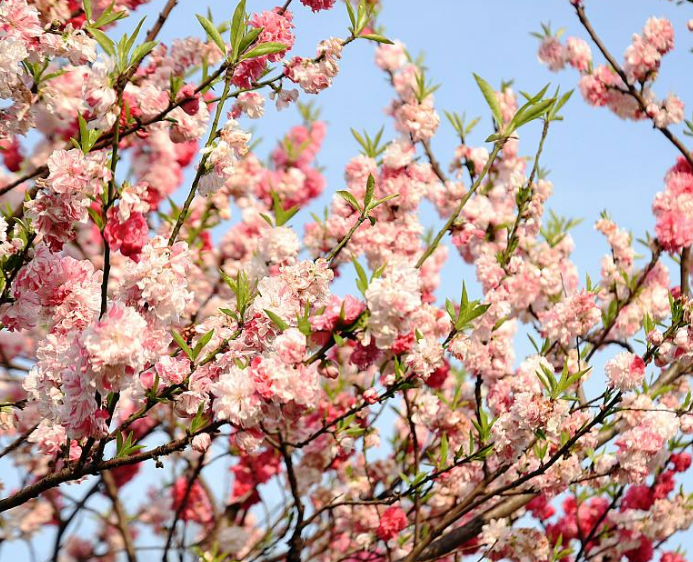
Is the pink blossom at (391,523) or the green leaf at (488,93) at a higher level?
the green leaf at (488,93)

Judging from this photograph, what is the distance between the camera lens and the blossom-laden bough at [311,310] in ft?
6.77

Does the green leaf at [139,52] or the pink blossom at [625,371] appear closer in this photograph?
the green leaf at [139,52]

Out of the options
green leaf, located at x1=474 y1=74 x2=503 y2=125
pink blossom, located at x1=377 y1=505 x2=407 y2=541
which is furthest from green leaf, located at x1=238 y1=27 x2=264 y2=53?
pink blossom, located at x1=377 y1=505 x2=407 y2=541

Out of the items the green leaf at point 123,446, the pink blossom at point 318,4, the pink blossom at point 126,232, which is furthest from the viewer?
the pink blossom at point 318,4

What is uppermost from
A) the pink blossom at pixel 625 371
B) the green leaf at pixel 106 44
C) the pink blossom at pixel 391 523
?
the green leaf at pixel 106 44

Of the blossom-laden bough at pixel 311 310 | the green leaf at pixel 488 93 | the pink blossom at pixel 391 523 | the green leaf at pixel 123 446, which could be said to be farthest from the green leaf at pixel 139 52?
the pink blossom at pixel 391 523

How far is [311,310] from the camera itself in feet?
8.39

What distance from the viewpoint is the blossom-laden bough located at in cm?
206

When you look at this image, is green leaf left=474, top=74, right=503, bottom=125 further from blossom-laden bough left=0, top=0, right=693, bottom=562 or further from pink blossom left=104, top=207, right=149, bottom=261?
pink blossom left=104, top=207, right=149, bottom=261

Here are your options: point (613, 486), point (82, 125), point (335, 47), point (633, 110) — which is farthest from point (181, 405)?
point (633, 110)

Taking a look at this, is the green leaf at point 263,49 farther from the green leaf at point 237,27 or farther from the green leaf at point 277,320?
the green leaf at point 277,320

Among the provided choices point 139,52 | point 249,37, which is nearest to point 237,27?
point 249,37

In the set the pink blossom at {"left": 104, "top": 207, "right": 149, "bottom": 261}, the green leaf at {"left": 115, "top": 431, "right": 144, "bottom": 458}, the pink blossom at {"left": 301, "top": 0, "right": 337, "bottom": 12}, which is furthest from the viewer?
the pink blossom at {"left": 301, "top": 0, "right": 337, "bottom": 12}

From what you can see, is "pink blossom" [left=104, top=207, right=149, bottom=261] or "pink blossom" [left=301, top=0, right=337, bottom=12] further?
"pink blossom" [left=301, top=0, right=337, bottom=12]
